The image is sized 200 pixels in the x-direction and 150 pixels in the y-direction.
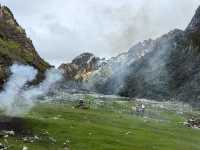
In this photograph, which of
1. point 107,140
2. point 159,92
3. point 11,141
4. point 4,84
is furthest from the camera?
point 159,92

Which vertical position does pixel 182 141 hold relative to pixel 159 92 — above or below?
below

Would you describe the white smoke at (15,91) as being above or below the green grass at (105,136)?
above

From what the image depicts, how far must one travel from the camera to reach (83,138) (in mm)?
58281

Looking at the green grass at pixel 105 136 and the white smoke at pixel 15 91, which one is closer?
the green grass at pixel 105 136

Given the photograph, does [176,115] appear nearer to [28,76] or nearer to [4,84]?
[28,76]

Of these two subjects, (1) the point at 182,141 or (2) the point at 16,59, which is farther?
(2) the point at 16,59

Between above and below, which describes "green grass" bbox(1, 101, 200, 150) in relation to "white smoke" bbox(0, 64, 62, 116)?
below

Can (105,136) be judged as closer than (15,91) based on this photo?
Yes

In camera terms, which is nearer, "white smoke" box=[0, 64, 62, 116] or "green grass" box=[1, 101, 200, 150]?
"green grass" box=[1, 101, 200, 150]

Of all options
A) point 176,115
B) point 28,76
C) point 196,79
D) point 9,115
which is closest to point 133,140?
point 9,115

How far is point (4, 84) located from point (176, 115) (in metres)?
48.8

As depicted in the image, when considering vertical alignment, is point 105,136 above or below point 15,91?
below

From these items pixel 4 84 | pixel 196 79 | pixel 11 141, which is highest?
pixel 196 79

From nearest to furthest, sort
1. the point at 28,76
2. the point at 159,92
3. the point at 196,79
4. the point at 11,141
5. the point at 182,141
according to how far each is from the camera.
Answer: the point at 11,141 → the point at 182,141 → the point at 28,76 → the point at 196,79 → the point at 159,92
